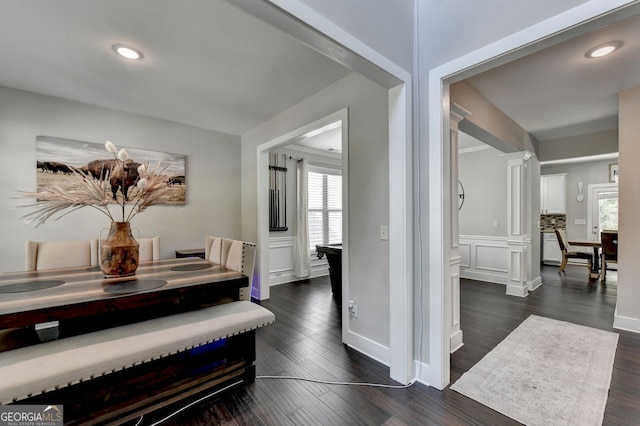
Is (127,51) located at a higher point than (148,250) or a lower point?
higher

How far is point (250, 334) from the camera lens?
6.64ft

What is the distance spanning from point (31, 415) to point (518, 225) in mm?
5475

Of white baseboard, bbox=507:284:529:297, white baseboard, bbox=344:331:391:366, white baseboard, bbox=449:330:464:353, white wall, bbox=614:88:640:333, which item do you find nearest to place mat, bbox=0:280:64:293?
white baseboard, bbox=344:331:391:366

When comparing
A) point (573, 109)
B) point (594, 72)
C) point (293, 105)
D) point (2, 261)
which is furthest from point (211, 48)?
point (573, 109)

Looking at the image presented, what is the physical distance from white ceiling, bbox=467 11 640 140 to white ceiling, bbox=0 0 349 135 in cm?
170

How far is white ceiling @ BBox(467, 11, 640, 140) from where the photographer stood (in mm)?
2180

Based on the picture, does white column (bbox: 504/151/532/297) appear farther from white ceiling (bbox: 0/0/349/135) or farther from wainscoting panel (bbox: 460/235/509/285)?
white ceiling (bbox: 0/0/349/135)

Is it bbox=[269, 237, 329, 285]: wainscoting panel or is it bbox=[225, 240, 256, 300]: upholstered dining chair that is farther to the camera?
bbox=[269, 237, 329, 285]: wainscoting panel

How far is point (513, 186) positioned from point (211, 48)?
4632 millimetres

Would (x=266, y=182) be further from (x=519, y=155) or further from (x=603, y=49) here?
(x=519, y=155)

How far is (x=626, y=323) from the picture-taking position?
116 inches

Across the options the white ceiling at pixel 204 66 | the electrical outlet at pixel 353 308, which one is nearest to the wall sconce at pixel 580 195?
the white ceiling at pixel 204 66

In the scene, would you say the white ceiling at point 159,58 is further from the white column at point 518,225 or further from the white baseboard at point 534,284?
the white baseboard at point 534,284

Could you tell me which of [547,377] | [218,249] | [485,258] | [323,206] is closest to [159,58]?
[218,249]
